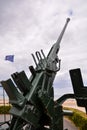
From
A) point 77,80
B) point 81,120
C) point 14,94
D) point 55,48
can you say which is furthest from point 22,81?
point 81,120

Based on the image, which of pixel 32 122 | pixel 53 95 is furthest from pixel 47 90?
pixel 32 122

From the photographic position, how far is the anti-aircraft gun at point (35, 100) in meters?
6.54

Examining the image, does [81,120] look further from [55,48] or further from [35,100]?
[35,100]

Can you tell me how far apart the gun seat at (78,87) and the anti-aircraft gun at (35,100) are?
501 millimetres

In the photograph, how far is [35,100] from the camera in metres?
6.69

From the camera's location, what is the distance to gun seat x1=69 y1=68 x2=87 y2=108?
6.48 meters

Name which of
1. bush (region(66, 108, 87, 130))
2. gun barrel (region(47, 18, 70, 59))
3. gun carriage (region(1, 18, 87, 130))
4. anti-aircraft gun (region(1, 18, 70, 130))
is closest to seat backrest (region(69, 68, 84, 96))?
gun carriage (region(1, 18, 87, 130))

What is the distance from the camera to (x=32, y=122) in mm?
6641

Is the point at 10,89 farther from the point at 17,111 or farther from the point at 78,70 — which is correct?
the point at 78,70

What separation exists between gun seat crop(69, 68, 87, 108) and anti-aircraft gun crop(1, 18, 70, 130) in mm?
501

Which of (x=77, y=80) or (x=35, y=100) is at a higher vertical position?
(x=77, y=80)

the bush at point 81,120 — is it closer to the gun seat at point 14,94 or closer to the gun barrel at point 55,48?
the gun barrel at point 55,48

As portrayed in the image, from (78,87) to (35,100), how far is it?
85cm

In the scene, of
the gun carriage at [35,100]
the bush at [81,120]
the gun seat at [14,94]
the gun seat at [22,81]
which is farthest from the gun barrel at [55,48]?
the bush at [81,120]
